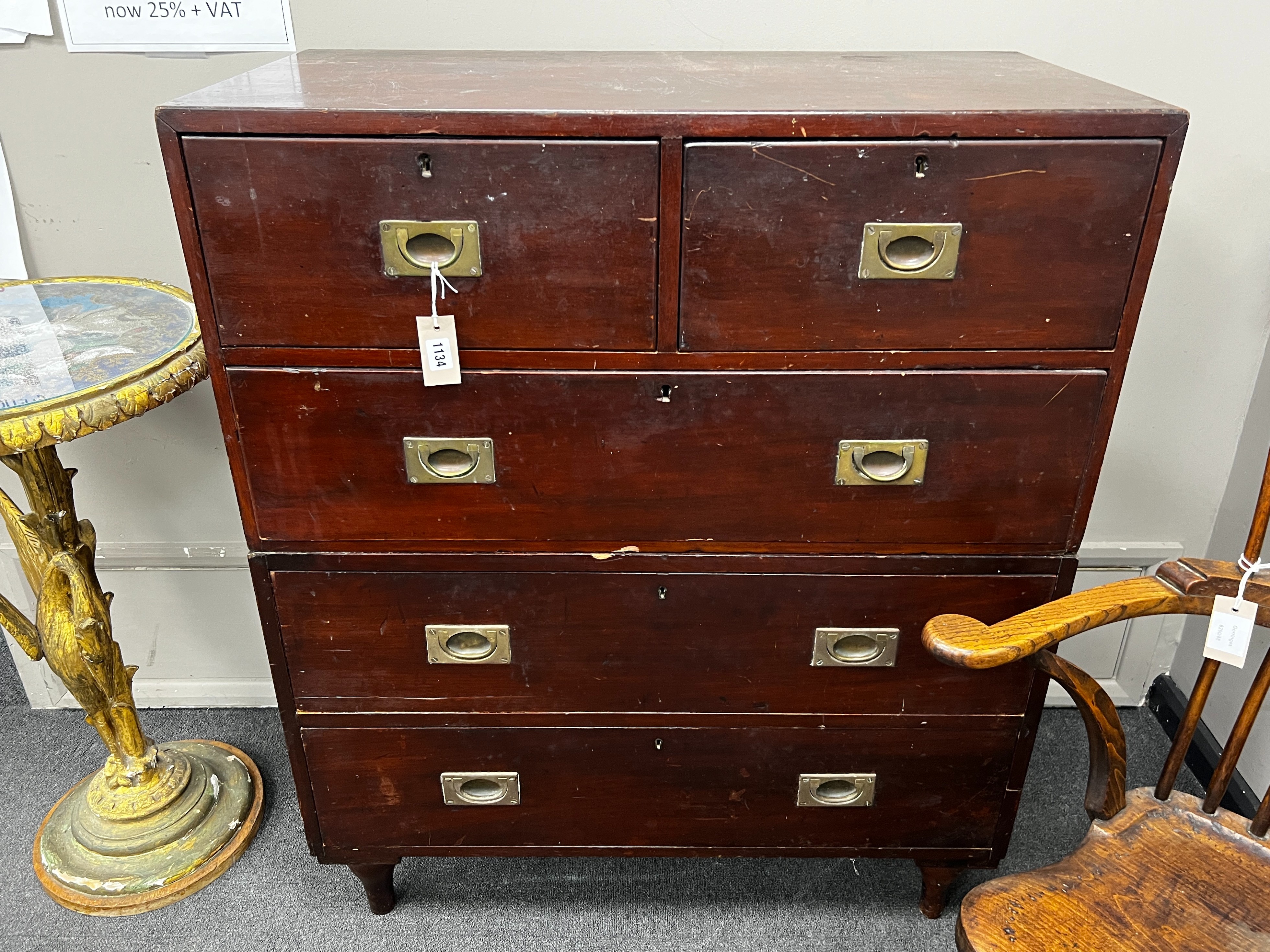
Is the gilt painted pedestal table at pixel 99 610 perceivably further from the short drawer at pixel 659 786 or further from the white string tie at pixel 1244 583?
the white string tie at pixel 1244 583

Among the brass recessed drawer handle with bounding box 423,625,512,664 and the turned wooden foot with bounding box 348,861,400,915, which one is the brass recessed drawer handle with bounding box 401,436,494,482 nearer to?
the brass recessed drawer handle with bounding box 423,625,512,664

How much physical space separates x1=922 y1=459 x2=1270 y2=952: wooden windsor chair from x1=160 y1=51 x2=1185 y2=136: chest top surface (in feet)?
1.69

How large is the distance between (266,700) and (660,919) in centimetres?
99

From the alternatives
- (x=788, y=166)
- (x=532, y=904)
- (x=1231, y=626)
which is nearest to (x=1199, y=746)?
(x=1231, y=626)

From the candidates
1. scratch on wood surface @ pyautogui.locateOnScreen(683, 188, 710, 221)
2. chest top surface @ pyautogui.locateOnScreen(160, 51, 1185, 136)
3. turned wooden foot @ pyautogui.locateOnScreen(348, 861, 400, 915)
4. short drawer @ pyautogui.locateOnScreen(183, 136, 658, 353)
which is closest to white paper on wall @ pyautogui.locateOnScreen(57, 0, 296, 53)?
chest top surface @ pyautogui.locateOnScreen(160, 51, 1185, 136)

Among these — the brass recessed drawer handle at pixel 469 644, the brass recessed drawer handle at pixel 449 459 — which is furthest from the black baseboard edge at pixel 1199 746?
the brass recessed drawer handle at pixel 449 459

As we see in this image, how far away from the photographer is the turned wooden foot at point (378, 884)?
153cm

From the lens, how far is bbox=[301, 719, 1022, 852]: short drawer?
54.1 inches

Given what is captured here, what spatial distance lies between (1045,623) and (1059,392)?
272 millimetres

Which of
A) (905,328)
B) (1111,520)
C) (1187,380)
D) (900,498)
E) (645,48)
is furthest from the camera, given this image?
(1111,520)

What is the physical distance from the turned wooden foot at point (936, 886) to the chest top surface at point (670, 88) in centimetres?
112

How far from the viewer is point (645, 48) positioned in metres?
1.52

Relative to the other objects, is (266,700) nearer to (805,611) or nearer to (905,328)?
(805,611)

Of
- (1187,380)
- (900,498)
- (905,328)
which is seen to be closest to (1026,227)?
(905,328)
